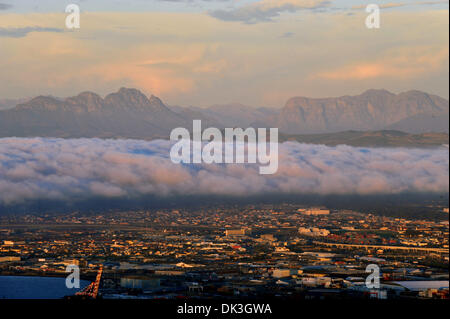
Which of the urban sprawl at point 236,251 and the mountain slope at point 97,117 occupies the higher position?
the mountain slope at point 97,117

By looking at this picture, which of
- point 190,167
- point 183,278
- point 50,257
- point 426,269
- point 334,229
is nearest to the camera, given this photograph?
point 183,278

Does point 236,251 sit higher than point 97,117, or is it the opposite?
point 97,117

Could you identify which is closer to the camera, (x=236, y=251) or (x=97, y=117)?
(x=236, y=251)

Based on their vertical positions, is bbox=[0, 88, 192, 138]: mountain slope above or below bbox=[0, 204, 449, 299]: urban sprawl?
above

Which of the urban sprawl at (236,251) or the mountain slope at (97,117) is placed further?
the mountain slope at (97,117)

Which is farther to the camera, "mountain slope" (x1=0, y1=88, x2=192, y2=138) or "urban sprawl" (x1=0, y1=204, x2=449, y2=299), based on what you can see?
"mountain slope" (x1=0, y1=88, x2=192, y2=138)
